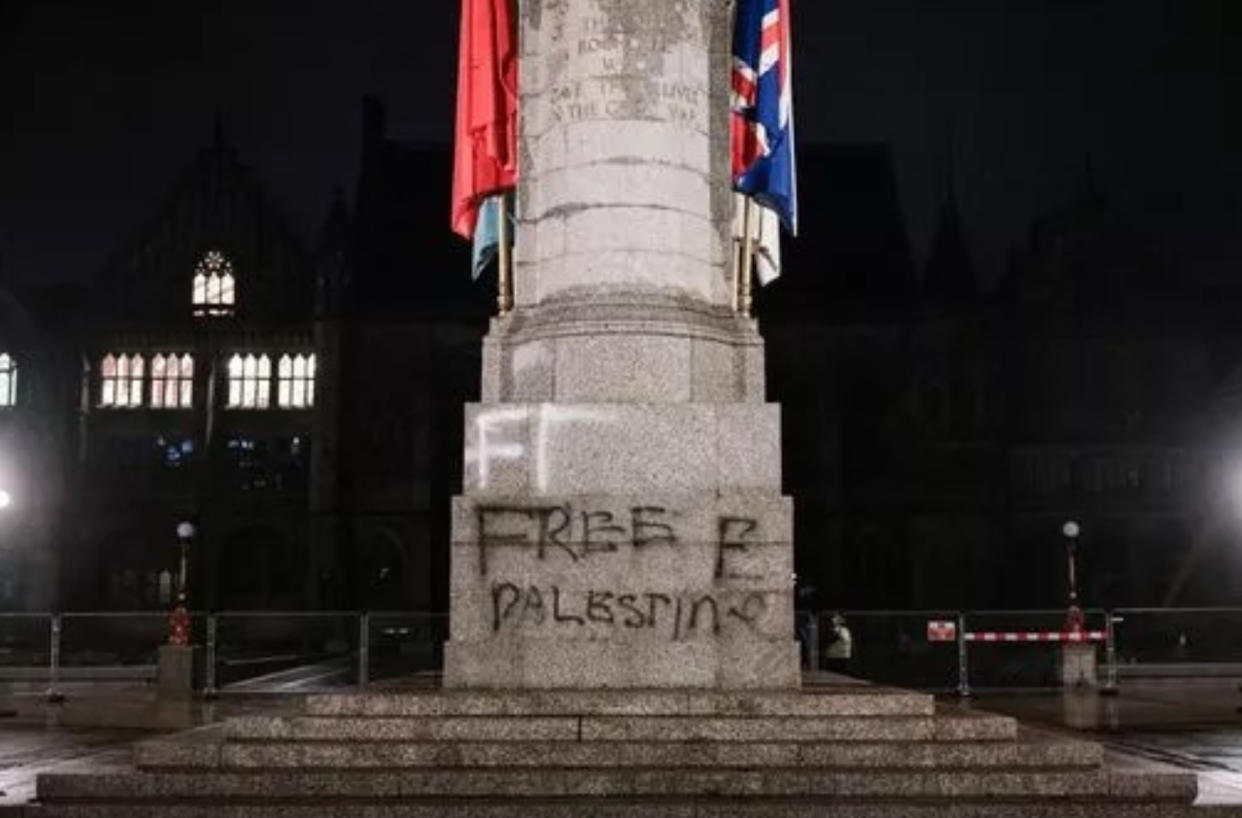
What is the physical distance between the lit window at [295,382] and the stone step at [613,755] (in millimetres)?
54676

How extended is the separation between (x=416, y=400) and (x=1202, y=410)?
3194 centimetres

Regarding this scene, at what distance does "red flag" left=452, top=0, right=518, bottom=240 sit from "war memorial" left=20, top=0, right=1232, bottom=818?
1.55 ft

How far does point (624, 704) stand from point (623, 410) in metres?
2.65

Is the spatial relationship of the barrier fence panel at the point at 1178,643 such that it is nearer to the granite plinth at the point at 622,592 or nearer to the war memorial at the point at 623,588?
the war memorial at the point at 623,588

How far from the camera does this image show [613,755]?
10.9m

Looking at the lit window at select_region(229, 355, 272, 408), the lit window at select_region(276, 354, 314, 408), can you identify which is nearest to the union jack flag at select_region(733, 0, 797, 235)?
the lit window at select_region(276, 354, 314, 408)

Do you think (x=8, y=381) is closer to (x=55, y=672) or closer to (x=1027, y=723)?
(x=55, y=672)

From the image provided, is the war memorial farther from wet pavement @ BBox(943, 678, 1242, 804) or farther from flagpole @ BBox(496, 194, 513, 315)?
wet pavement @ BBox(943, 678, 1242, 804)

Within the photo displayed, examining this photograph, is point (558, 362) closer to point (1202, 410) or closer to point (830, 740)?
point (830, 740)

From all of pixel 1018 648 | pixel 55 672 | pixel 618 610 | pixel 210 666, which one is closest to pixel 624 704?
pixel 618 610

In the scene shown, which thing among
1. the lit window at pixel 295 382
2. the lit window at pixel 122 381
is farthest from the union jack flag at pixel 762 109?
the lit window at pixel 122 381

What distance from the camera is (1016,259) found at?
71.8 metres

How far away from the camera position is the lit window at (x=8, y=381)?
65312 mm

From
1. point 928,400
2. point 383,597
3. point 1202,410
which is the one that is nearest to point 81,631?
point 383,597
